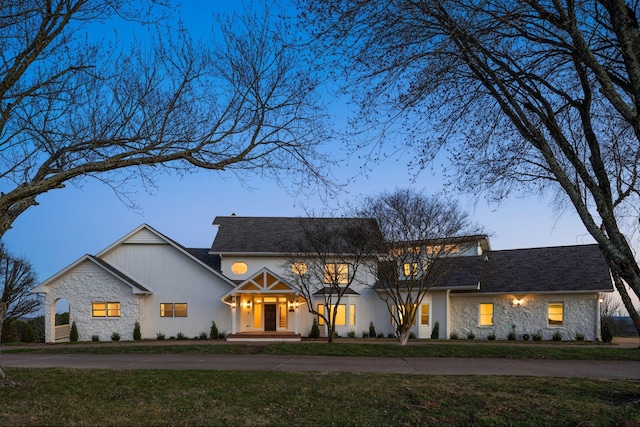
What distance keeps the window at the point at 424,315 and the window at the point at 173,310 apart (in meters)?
13.4

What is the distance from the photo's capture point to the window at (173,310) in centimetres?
3045

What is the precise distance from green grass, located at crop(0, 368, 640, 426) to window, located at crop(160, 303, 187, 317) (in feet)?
60.0

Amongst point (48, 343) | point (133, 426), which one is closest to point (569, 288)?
point (133, 426)

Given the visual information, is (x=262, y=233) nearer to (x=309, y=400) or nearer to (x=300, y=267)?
(x=300, y=267)

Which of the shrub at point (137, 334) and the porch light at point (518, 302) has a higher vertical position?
Result: the porch light at point (518, 302)

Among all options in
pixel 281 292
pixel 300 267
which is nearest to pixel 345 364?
pixel 281 292

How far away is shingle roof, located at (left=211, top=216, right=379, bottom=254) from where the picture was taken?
30.5 metres

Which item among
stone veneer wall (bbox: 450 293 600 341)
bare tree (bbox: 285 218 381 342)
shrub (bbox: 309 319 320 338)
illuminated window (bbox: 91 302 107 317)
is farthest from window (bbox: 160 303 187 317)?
stone veneer wall (bbox: 450 293 600 341)

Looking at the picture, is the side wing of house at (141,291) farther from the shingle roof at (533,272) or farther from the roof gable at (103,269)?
the shingle roof at (533,272)

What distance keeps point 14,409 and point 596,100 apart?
1189 cm

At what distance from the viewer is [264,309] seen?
3156 cm

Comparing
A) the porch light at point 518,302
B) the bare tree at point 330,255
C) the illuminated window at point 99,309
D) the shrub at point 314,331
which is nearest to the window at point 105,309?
the illuminated window at point 99,309

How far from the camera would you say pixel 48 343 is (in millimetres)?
27953

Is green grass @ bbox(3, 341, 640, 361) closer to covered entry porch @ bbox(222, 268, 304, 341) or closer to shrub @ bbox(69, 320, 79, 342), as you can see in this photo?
shrub @ bbox(69, 320, 79, 342)
